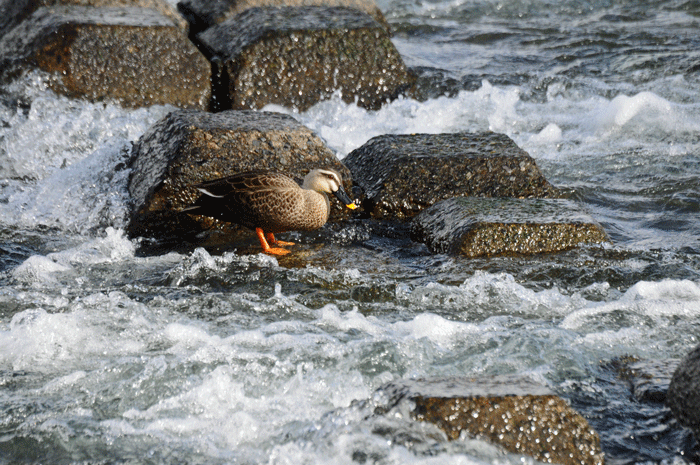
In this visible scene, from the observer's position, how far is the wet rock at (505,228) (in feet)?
15.8

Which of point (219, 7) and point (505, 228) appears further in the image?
point (219, 7)

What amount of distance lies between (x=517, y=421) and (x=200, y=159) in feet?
11.1

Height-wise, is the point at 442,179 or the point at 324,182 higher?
the point at 324,182

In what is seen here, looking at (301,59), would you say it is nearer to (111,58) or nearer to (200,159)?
(111,58)

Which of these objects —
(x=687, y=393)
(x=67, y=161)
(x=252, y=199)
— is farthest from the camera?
(x=67, y=161)

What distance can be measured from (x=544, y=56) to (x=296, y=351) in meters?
7.72

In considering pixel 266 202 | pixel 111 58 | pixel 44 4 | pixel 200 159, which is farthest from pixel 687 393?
pixel 44 4

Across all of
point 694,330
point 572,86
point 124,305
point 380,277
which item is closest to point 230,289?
point 124,305

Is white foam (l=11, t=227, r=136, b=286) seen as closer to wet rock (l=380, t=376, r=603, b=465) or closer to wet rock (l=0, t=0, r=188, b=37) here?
wet rock (l=380, t=376, r=603, b=465)

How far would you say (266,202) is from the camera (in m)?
4.85

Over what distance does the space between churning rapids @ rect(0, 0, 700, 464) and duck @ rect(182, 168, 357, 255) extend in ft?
0.75

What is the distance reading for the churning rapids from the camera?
3002 mm

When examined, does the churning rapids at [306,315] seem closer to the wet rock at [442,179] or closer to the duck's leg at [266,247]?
the duck's leg at [266,247]

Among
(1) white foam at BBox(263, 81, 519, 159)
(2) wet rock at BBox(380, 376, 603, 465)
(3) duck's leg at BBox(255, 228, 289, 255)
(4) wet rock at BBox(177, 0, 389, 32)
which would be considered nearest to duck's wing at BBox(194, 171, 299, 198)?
(3) duck's leg at BBox(255, 228, 289, 255)
